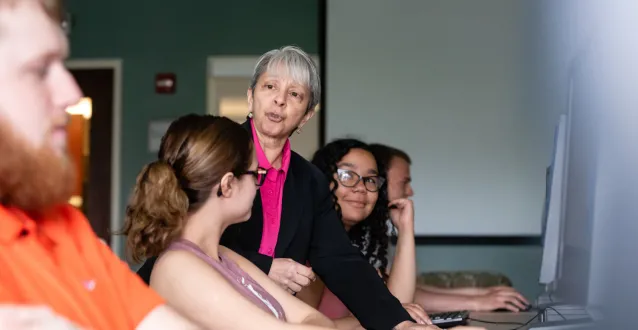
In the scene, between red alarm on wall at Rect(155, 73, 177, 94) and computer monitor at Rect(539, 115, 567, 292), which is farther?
red alarm on wall at Rect(155, 73, 177, 94)

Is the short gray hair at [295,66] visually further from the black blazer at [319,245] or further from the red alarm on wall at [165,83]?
the red alarm on wall at [165,83]

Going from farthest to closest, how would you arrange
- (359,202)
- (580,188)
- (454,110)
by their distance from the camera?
(454,110), (359,202), (580,188)

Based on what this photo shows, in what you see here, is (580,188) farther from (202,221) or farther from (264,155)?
(202,221)

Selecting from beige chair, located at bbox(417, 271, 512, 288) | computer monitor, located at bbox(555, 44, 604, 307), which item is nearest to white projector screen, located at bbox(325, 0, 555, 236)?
beige chair, located at bbox(417, 271, 512, 288)

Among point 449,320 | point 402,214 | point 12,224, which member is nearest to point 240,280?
point 12,224

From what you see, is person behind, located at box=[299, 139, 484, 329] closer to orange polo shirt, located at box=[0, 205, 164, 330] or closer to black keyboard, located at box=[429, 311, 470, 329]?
black keyboard, located at box=[429, 311, 470, 329]

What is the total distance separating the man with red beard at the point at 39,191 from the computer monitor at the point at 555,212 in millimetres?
1481

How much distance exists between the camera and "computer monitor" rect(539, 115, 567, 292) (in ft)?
7.62

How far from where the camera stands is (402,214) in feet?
9.12

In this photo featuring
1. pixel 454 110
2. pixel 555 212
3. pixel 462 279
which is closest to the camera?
pixel 555 212

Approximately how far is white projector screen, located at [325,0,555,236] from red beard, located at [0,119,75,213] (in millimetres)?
3693

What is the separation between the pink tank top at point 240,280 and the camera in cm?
153

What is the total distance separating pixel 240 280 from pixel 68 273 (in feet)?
1.89

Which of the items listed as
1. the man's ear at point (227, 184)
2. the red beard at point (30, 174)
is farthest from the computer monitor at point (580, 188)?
the red beard at point (30, 174)
